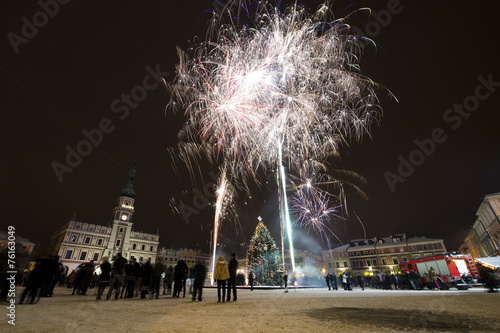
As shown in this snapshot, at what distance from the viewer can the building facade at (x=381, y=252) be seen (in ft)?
199

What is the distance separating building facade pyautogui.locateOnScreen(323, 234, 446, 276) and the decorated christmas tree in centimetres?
3053

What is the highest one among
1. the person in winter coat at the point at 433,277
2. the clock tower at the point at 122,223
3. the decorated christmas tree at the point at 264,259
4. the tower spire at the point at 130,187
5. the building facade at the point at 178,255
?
the tower spire at the point at 130,187

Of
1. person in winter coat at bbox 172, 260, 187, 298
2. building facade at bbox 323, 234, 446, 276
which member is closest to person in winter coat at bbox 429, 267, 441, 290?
person in winter coat at bbox 172, 260, 187, 298

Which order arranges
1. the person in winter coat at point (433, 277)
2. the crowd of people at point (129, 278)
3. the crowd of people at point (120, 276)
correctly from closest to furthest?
the crowd of people at point (120, 276), the crowd of people at point (129, 278), the person in winter coat at point (433, 277)

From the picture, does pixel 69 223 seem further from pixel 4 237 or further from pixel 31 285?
pixel 31 285

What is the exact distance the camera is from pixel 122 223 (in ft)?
231

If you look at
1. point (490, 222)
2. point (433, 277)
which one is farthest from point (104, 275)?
point (490, 222)

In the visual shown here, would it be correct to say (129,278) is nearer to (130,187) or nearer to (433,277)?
(433,277)

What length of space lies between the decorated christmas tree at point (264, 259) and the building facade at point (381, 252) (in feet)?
100

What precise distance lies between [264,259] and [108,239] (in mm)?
56725

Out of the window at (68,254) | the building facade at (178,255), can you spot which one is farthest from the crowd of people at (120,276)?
the building facade at (178,255)

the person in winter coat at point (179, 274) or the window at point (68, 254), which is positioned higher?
the window at point (68, 254)

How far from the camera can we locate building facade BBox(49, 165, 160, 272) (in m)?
61.2

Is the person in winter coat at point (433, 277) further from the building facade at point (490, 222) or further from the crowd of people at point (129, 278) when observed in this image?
the building facade at point (490, 222)
